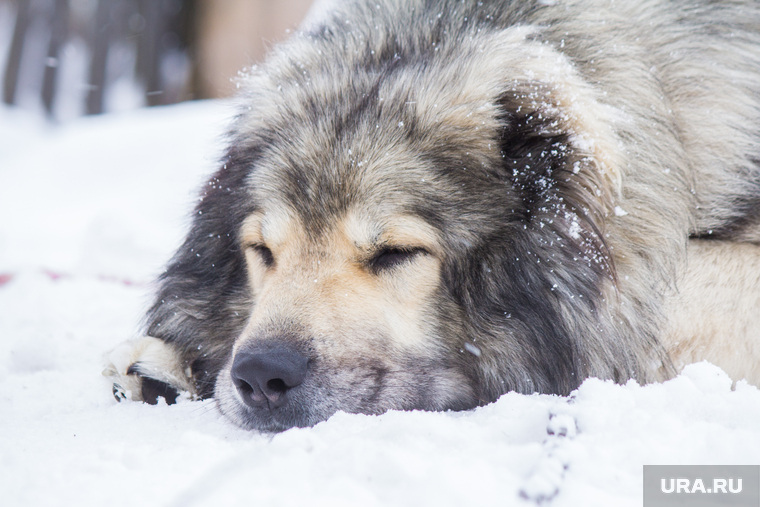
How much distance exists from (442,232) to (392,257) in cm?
17

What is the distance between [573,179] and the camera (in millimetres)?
2004

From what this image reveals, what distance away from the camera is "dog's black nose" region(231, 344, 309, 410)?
71.1 inches

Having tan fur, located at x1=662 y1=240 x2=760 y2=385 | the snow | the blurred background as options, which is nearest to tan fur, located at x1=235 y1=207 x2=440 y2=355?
the snow

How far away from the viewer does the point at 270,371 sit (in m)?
1.81

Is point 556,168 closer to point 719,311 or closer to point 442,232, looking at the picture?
point 442,232

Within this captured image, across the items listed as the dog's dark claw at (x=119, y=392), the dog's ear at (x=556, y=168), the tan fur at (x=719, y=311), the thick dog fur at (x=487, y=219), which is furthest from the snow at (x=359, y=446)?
the dog's ear at (x=556, y=168)

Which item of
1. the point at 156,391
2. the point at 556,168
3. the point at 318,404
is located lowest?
the point at 156,391

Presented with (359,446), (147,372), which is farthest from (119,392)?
(359,446)

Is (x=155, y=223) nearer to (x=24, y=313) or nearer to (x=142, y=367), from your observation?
(x=24, y=313)

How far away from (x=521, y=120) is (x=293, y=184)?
0.73 meters

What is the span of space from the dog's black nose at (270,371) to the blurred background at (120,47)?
752 centimetres

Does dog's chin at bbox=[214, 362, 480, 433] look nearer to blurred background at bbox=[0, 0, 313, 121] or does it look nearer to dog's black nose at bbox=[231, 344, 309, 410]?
dog's black nose at bbox=[231, 344, 309, 410]

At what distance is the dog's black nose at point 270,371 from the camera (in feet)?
5.93

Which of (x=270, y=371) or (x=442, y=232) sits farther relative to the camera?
(x=442, y=232)
